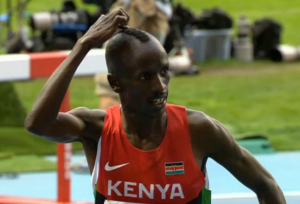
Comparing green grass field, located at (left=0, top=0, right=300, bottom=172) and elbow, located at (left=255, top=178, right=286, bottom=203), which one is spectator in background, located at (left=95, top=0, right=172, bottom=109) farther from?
elbow, located at (left=255, top=178, right=286, bottom=203)

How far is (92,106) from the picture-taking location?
10.5 metres

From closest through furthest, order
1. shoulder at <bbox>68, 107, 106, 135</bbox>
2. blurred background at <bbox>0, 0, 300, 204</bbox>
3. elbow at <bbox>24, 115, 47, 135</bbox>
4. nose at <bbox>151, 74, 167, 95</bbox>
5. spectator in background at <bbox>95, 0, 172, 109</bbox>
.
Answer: nose at <bbox>151, 74, 167, 95</bbox>
elbow at <bbox>24, 115, 47, 135</bbox>
shoulder at <bbox>68, 107, 106, 135</bbox>
blurred background at <bbox>0, 0, 300, 204</bbox>
spectator in background at <bbox>95, 0, 172, 109</bbox>

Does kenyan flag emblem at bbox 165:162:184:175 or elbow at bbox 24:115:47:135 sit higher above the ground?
elbow at bbox 24:115:47:135

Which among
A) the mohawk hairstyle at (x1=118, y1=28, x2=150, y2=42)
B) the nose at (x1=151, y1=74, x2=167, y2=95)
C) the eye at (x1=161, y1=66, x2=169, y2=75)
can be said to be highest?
the mohawk hairstyle at (x1=118, y1=28, x2=150, y2=42)

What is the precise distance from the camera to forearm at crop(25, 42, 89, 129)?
106 inches

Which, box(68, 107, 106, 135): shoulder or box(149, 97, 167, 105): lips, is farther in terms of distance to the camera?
box(68, 107, 106, 135): shoulder

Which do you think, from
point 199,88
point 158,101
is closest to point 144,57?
point 158,101

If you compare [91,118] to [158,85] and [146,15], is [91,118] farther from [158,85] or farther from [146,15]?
[146,15]

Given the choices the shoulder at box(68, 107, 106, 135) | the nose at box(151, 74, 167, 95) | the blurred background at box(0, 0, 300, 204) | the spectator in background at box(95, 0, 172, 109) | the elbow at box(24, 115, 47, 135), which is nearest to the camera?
the nose at box(151, 74, 167, 95)

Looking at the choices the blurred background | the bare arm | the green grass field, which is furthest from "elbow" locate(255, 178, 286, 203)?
the green grass field

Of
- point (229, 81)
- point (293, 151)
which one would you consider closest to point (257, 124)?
point (293, 151)

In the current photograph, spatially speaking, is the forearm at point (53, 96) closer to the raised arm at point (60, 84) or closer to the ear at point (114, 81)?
the raised arm at point (60, 84)

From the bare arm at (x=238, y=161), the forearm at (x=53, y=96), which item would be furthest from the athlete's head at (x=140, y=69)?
the bare arm at (x=238, y=161)

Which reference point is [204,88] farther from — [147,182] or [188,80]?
[147,182]
